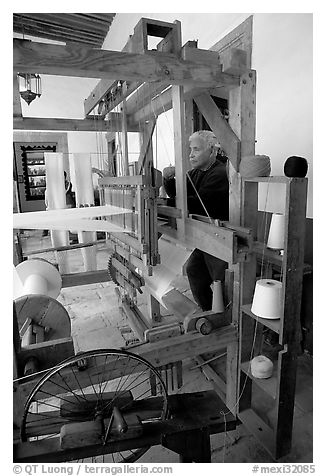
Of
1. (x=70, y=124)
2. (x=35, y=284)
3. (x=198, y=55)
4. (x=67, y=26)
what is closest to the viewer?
(x=198, y=55)

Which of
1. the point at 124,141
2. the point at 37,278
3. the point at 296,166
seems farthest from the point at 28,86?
the point at 296,166

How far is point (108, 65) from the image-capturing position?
124 cm

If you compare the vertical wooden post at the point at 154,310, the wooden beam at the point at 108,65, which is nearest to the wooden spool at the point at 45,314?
the wooden beam at the point at 108,65

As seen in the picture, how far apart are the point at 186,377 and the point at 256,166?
158 centimetres

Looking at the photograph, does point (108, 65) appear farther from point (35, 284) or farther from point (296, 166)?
point (35, 284)

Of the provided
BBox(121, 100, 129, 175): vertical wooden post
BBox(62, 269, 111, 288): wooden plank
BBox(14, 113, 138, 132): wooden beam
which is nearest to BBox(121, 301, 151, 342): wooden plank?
BBox(62, 269, 111, 288): wooden plank

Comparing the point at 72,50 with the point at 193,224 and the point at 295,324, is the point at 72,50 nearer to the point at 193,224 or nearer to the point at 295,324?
the point at 193,224

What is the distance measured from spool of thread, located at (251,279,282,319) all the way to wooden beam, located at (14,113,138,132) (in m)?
1.99

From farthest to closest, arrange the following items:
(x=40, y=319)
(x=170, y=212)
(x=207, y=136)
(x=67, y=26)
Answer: (x=67, y=26)
(x=207, y=136)
(x=170, y=212)
(x=40, y=319)

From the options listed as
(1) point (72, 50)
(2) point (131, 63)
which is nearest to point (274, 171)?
(2) point (131, 63)

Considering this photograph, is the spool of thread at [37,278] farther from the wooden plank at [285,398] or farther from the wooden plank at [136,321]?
the wooden plank at [285,398]

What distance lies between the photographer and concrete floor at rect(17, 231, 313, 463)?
1633 millimetres

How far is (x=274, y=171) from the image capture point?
254 centimetres
